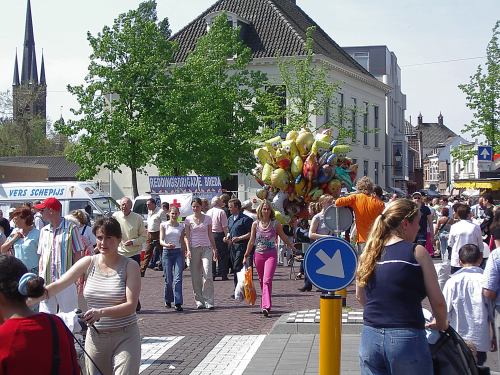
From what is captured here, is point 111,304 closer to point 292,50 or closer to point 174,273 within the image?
point 174,273

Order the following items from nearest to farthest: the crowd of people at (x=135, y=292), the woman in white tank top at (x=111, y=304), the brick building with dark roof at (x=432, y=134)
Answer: the crowd of people at (x=135, y=292) → the woman in white tank top at (x=111, y=304) → the brick building with dark roof at (x=432, y=134)

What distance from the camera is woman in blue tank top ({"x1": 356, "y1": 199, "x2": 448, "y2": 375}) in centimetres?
521

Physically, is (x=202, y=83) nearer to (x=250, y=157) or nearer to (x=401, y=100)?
(x=250, y=157)

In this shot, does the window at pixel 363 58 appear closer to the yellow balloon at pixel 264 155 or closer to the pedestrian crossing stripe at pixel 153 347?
the yellow balloon at pixel 264 155

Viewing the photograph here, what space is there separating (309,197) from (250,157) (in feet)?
99.8

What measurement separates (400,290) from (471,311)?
9.23ft

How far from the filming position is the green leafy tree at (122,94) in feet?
131

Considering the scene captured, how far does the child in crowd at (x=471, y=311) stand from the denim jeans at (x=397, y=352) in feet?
8.52

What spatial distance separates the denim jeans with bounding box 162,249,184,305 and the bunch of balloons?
1.72m

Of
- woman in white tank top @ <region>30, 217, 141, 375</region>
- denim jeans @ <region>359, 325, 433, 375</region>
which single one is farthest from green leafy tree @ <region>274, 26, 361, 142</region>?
denim jeans @ <region>359, 325, 433, 375</region>

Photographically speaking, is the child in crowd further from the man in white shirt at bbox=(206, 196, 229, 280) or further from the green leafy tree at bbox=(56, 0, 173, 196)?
the green leafy tree at bbox=(56, 0, 173, 196)

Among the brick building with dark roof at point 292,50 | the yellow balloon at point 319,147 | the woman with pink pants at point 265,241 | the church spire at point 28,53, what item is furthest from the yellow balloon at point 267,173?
the church spire at point 28,53

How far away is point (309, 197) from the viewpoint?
14492mm

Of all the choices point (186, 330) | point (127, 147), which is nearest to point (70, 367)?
point (186, 330)
